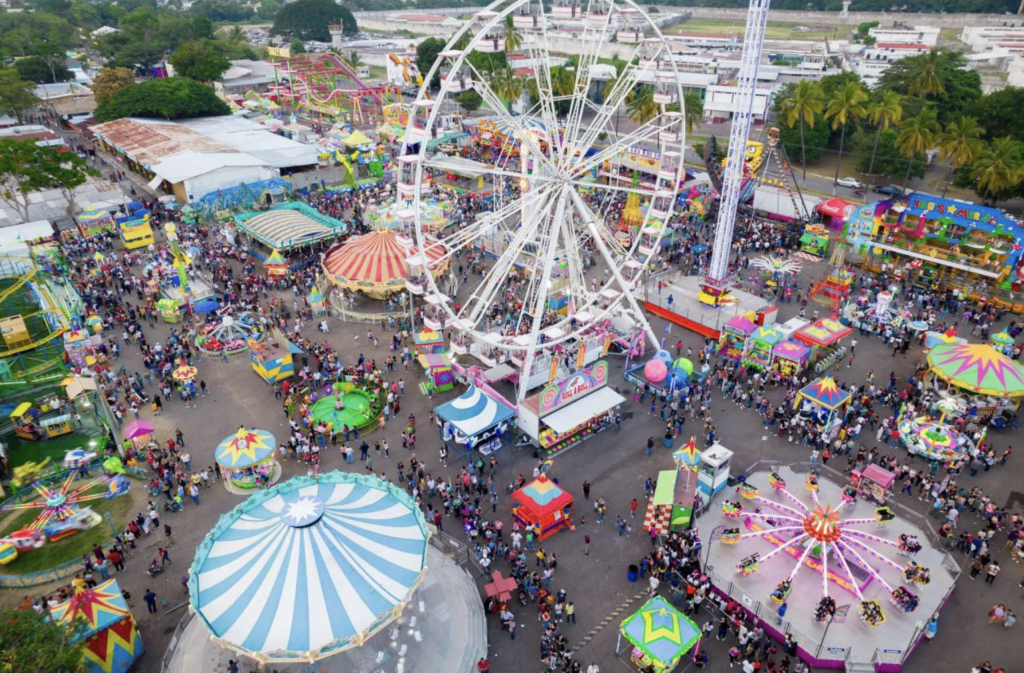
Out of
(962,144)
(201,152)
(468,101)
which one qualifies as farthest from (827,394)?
(468,101)

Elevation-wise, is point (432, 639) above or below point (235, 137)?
below

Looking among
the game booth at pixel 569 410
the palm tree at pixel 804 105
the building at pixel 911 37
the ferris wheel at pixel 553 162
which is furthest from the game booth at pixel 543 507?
the building at pixel 911 37

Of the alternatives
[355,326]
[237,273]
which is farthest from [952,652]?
[237,273]

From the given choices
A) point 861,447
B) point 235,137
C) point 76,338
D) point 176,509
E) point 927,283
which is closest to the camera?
point 176,509

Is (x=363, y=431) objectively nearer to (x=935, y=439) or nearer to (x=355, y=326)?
(x=355, y=326)

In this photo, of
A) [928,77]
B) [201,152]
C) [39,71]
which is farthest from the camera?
[39,71]

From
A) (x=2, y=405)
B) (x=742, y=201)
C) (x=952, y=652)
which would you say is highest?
(x=742, y=201)

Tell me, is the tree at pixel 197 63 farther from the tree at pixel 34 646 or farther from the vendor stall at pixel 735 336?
the tree at pixel 34 646

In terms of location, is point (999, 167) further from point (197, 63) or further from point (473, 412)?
point (197, 63)

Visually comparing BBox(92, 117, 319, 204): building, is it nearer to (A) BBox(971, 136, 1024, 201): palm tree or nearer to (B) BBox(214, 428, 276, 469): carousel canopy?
(B) BBox(214, 428, 276, 469): carousel canopy
